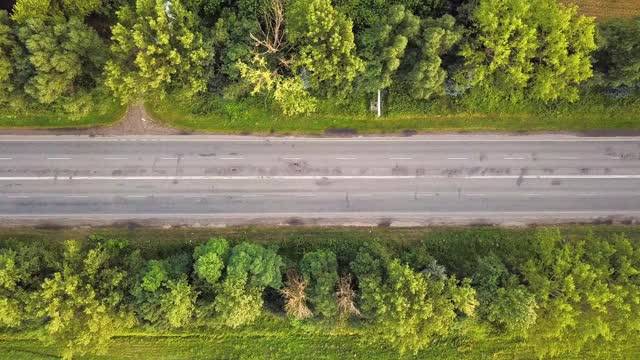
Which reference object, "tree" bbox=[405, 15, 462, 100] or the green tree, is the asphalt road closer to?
the green tree

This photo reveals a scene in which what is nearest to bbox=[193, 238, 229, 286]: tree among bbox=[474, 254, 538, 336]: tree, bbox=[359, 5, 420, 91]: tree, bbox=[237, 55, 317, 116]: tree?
bbox=[237, 55, 317, 116]: tree

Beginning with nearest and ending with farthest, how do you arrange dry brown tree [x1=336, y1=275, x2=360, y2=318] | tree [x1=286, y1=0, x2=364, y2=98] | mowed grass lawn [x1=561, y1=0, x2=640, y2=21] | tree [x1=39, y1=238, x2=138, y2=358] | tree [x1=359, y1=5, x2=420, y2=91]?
tree [x1=39, y1=238, x2=138, y2=358] → tree [x1=286, y1=0, x2=364, y2=98] → dry brown tree [x1=336, y1=275, x2=360, y2=318] → tree [x1=359, y1=5, x2=420, y2=91] → mowed grass lawn [x1=561, y1=0, x2=640, y2=21]

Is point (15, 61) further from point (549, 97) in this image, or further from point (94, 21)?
point (549, 97)

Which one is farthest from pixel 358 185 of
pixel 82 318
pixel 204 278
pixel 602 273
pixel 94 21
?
pixel 94 21

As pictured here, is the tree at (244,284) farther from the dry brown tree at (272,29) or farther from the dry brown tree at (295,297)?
the dry brown tree at (272,29)

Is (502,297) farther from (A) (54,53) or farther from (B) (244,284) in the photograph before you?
(A) (54,53)

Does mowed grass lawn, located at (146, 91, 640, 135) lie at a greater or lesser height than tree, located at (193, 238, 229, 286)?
greater
